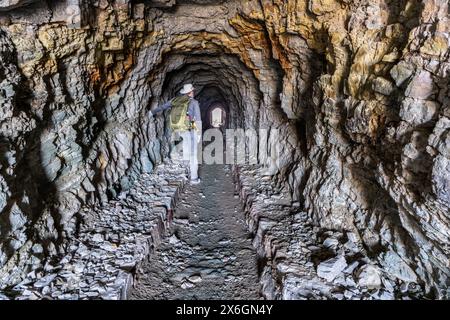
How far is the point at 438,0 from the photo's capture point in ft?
7.56

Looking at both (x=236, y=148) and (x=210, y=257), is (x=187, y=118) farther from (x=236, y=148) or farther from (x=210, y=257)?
(x=236, y=148)

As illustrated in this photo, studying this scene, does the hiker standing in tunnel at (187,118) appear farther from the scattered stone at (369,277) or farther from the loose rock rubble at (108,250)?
the scattered stone at (369,277)

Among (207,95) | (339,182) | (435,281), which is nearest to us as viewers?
(435,281)

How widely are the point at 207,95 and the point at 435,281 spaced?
13.1 meters

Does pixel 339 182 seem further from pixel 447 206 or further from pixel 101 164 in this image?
pixel 101 164

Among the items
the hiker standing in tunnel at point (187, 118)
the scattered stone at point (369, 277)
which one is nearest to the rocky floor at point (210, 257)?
the scattered stone at point (369, 277)

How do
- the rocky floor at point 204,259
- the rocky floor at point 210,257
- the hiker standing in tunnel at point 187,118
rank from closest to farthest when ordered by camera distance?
the rocky floor at point 210,257 → the rocky floor at point 204,259 → the hiker standing in tunnel at point 187,118

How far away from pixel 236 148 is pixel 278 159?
3.83 meters

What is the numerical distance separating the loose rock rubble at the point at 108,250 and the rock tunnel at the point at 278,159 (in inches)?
0.9

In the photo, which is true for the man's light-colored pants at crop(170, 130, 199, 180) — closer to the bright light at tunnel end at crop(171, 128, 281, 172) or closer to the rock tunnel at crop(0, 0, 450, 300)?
the bright light at tunnel end at crop(171, 128, 281, 172)

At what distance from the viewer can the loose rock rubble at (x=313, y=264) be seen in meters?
2.87

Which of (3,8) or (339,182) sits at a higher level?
(3,8)

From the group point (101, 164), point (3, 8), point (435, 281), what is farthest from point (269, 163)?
point (3, 8)

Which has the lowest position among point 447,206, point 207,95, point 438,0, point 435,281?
point 435,281
